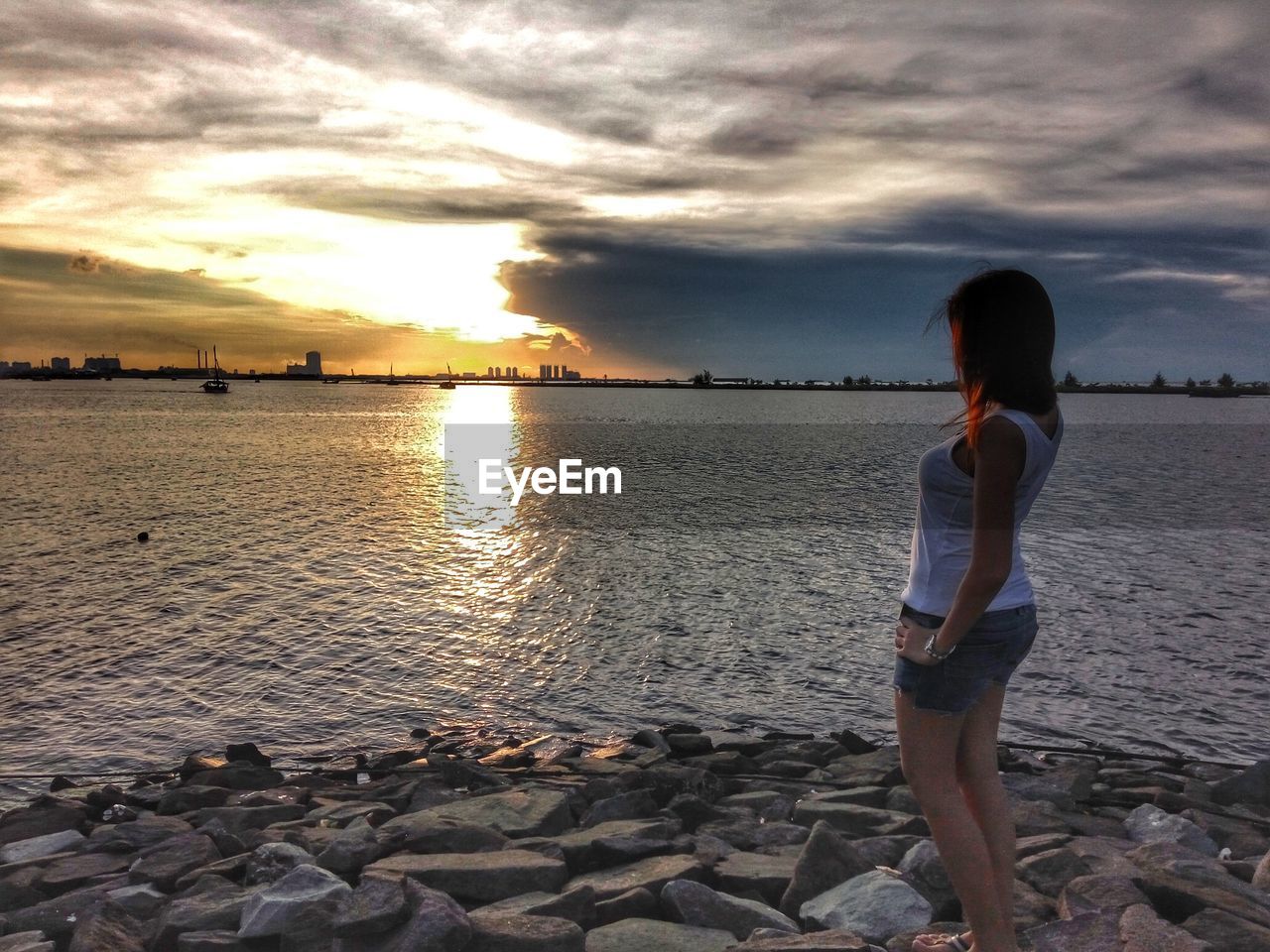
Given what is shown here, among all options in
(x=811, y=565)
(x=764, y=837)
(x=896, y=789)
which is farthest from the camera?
(x=811, y=565)

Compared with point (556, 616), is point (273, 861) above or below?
above

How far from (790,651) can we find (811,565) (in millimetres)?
9466

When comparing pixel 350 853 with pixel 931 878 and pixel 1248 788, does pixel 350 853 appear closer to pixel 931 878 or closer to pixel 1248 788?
pixel 931 878

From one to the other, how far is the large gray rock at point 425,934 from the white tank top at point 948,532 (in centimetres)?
349

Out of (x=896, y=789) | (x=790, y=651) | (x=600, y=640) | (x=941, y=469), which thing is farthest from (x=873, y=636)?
(x=941, y=469)

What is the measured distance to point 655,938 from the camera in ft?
18.2

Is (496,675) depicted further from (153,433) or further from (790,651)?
(153,433)

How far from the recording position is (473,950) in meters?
5.34

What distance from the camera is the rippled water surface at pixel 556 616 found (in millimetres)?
13625

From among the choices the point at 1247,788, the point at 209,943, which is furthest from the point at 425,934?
the point at 1247,788

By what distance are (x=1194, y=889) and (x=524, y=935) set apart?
4.65 m

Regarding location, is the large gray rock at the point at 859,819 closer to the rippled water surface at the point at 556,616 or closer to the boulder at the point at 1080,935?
the boulder at the point at 1080,935

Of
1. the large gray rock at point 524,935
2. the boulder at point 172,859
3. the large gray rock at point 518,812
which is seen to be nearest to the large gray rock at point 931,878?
the large gray rock at point 524,935

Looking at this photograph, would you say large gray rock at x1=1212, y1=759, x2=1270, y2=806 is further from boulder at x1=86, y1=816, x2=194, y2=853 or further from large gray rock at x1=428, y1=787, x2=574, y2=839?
boulder at x1=86, y1=816, x2=194, y2=853
